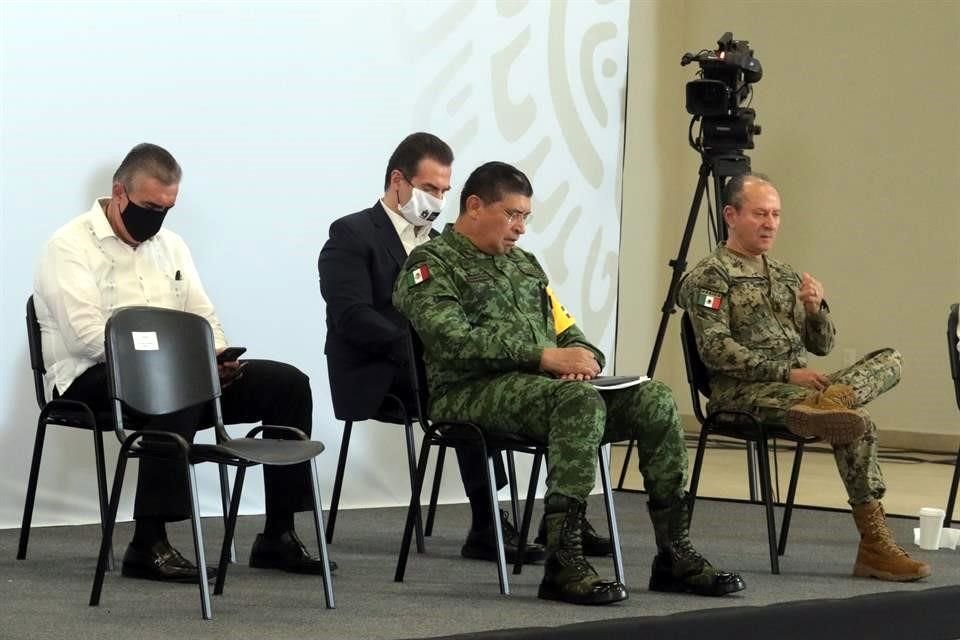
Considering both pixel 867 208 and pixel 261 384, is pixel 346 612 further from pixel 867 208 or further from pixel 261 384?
pixel 867 208

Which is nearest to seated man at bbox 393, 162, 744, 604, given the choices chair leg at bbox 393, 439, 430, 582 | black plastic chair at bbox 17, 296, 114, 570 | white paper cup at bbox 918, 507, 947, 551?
chair leg at bbox 393, 439, 430, 582

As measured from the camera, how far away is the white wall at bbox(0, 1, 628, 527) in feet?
13.1

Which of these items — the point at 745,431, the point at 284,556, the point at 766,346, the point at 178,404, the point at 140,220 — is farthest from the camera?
the point at 766,346

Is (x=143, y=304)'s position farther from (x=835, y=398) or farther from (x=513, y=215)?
(x=835, y=398)

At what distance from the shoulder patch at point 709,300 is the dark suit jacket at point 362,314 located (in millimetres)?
Result: 819

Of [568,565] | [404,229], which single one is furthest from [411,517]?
[404,229]

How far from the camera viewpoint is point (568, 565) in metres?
2.99

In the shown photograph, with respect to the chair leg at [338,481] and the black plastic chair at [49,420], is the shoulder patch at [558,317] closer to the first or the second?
the chair leg at [338,481]

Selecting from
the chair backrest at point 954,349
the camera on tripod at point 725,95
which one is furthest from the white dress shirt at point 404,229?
the camera on tripod at point 725,95

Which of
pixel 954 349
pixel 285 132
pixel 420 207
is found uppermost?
pixel 285 132

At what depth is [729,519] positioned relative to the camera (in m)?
4.75

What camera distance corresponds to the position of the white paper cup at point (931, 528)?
4.17m

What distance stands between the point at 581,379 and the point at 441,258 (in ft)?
1.53

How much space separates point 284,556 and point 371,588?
326 millimetres
